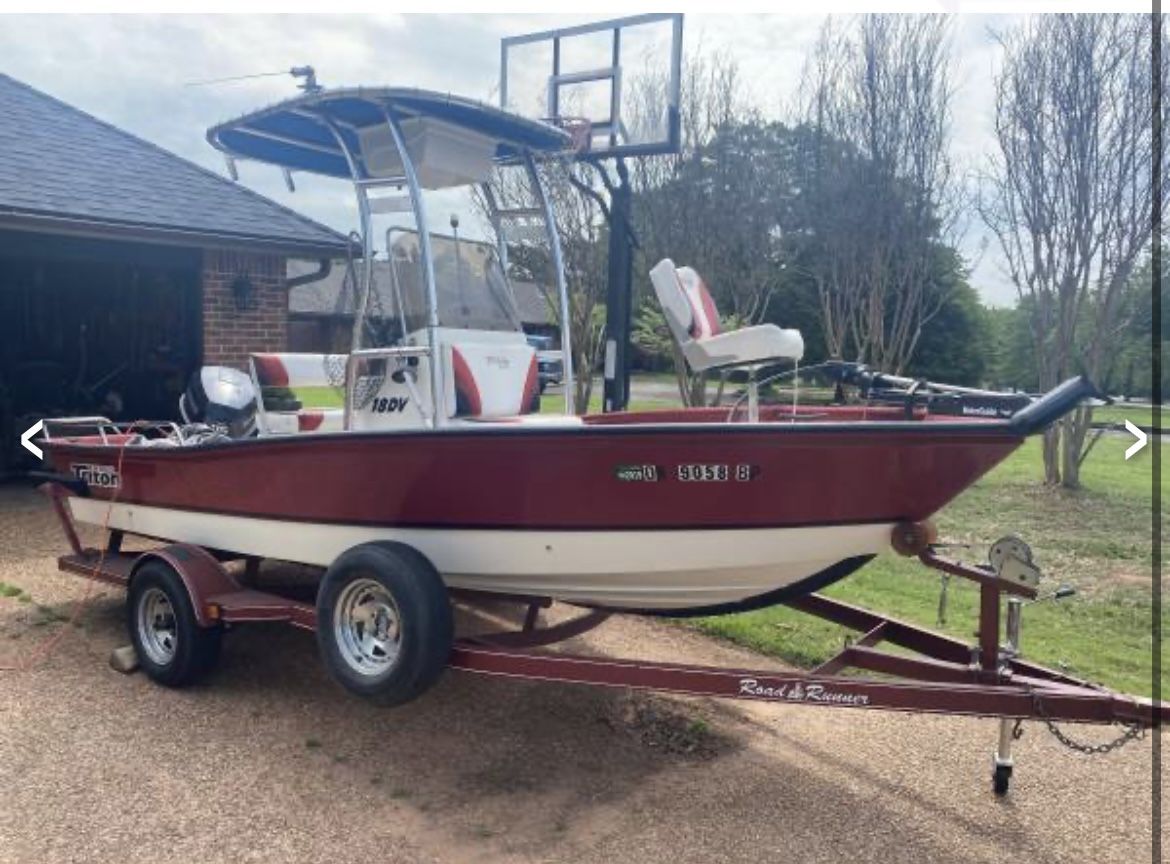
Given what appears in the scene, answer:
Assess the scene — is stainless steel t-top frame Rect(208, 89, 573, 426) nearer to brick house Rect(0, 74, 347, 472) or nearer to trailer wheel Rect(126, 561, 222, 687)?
trailer wheel Rect(126, 561, 222, 687)

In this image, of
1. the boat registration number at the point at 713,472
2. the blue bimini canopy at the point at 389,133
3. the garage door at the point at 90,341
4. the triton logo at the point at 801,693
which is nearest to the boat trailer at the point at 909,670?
the triton logo at the point at 801,693

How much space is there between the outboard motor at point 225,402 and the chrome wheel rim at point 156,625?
921mm

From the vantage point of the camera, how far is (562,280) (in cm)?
513

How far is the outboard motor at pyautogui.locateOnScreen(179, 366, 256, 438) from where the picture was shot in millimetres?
5242

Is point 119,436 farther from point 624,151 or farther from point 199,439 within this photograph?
point 624,151

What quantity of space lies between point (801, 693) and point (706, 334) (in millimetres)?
1532

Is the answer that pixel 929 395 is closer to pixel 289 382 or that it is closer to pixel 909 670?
pixel 909 670

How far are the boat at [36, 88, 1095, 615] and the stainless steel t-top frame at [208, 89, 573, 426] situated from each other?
0.01 meters

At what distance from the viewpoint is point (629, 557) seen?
3.63m

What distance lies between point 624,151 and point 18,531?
5.56 meters

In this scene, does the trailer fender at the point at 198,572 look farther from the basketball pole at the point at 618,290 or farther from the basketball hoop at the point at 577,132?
the basketball pole at the point at 618,290

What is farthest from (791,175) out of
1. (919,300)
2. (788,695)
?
(788,695)

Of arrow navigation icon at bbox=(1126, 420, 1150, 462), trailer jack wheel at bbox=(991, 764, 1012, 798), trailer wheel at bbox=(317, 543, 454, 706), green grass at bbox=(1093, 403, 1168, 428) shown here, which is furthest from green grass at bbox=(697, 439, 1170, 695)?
arrow navigation icon at bbox=(1126, 420, 1150, 462)

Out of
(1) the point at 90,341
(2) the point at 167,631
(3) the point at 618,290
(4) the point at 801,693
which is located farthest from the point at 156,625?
(1) the point at 90,341
